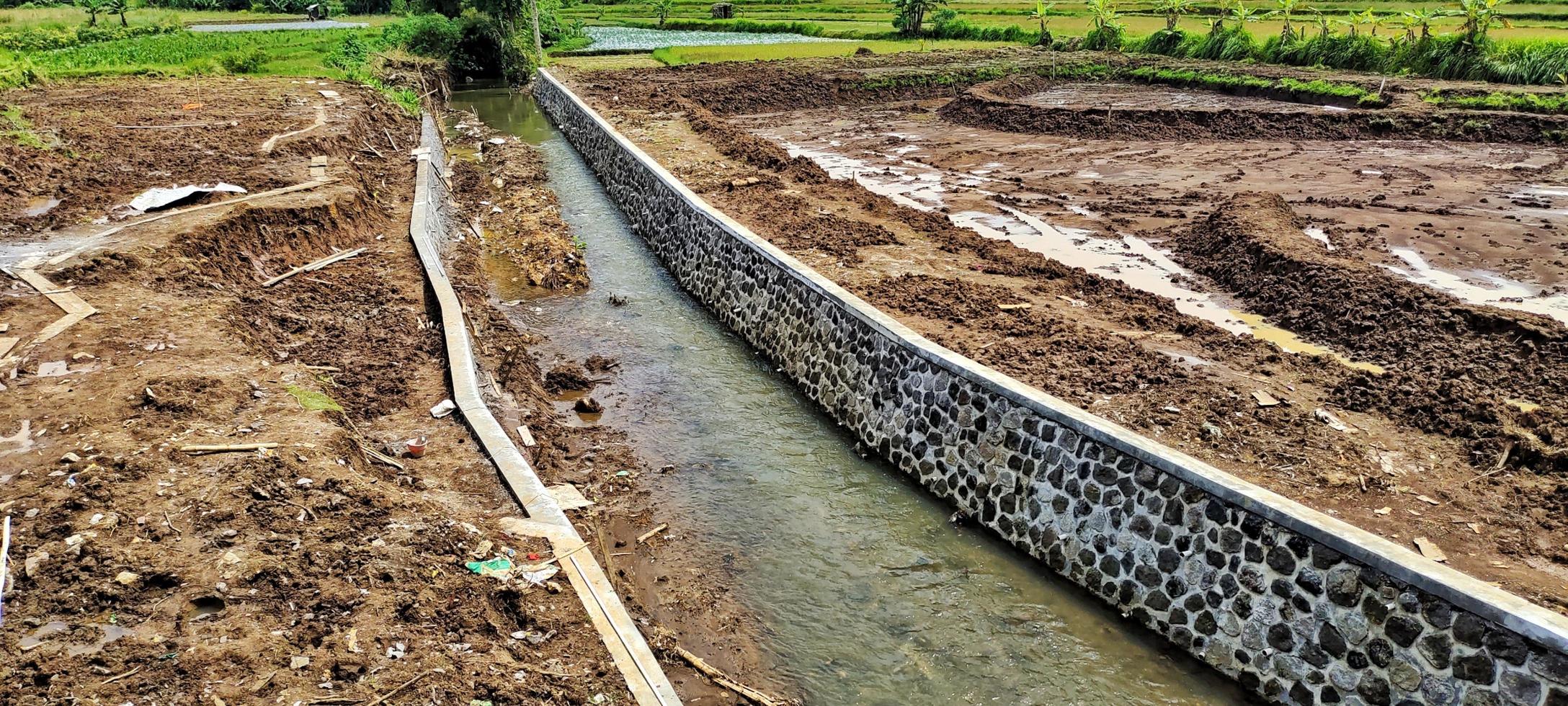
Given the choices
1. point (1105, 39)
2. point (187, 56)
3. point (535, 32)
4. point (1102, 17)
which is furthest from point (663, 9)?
point (187, 56)

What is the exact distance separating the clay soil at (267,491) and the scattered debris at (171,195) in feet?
1.46

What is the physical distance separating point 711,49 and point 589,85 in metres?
12.9

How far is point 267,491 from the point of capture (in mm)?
7738

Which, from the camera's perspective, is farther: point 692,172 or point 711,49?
point 711,49

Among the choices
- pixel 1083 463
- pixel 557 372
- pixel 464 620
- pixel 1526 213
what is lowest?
pixel 557 372

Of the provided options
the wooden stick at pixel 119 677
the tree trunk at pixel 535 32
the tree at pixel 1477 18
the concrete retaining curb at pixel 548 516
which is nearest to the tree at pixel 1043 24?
the tree at pixel 1477 18

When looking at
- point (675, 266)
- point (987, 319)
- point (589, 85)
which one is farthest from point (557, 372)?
point (589, 85)

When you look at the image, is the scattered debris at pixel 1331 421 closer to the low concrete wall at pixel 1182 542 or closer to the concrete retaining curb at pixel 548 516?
the low concrete wall at pixel 1182 542

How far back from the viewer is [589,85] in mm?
37594

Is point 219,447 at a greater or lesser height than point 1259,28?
lesser

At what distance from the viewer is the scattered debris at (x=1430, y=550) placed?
756cm

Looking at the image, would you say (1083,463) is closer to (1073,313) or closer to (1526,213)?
(1073,313)

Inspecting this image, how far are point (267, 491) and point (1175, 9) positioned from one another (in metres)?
50.3

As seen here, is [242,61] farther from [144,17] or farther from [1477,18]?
[1477,18]
